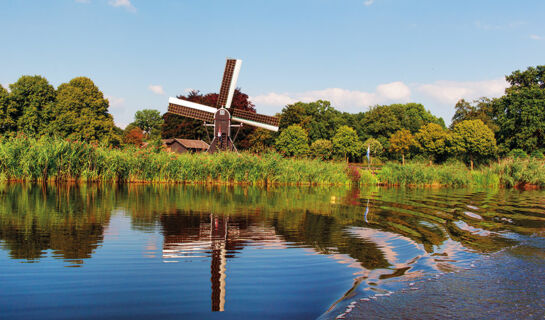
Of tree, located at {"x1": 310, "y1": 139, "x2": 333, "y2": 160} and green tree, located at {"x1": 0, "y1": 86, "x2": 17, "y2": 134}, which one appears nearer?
green tree, located at {"x1": 0, "y1": 86, "x2": 17, "y2": 134}

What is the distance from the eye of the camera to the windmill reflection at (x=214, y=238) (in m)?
4.67

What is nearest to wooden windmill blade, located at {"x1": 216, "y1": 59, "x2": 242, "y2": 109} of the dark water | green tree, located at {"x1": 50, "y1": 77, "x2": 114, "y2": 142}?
green tree, located at {"x1": 50, "y1": 77, "x2": 114, "y2": 142}

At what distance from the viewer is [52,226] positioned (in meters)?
7.31

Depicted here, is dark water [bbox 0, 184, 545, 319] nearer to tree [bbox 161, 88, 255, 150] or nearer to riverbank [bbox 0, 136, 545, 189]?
riverbank [bbox 0, 136, 545, 189]

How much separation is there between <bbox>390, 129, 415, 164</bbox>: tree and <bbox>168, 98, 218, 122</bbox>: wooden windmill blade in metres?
29.2

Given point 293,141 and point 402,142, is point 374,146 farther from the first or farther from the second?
point 293,141

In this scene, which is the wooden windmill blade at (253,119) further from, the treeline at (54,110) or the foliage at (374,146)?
the foliage at (374,146)

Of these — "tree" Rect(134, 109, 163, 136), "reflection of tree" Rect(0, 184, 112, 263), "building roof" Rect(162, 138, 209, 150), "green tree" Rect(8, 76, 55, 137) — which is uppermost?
"tree" Rect(134, 109, 163, 136)

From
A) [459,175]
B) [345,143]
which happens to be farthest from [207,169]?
[345,143]

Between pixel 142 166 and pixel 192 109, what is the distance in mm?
17059

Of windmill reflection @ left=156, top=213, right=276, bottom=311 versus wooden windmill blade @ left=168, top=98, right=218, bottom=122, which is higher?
wooden windmill blade @ left=168, top=98, right=218, bottom=122

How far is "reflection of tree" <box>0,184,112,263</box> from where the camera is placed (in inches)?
218

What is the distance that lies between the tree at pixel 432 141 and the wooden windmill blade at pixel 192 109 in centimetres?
2963

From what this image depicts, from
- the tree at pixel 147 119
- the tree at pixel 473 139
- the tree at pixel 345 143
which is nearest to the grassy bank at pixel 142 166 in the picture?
the tree at pixel 473 139
